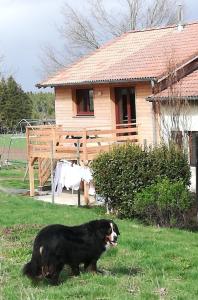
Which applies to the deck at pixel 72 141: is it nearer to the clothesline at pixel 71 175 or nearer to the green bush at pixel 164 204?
the clothesline at pixel 71 175

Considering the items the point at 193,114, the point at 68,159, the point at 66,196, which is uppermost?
the point at 193,114

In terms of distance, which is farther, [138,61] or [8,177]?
[8,177]

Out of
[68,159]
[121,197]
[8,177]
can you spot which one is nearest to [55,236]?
[121,197]

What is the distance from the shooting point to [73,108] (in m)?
27.8

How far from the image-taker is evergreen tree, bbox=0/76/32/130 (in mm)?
73750

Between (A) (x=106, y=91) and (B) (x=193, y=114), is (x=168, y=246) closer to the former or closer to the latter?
(B) (x=193, y=114)

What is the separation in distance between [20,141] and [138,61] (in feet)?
111

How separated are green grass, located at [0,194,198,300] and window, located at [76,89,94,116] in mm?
14937

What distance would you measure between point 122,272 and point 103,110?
1785 cm

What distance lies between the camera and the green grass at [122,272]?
23.1 ft

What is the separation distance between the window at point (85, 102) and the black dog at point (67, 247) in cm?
1932

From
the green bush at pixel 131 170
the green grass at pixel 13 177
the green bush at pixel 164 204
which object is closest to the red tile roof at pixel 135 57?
the green grass at pixel 13 177

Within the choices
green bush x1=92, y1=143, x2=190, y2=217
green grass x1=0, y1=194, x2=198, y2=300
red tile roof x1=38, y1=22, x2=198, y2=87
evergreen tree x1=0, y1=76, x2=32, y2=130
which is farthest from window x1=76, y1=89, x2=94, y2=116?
evergreen tree x1=0, y1=76, x2=32, y2=130

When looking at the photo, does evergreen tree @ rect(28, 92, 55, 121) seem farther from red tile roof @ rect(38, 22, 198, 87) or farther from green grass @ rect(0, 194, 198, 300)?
green grass @ rect(0, 194, 198, 300)
